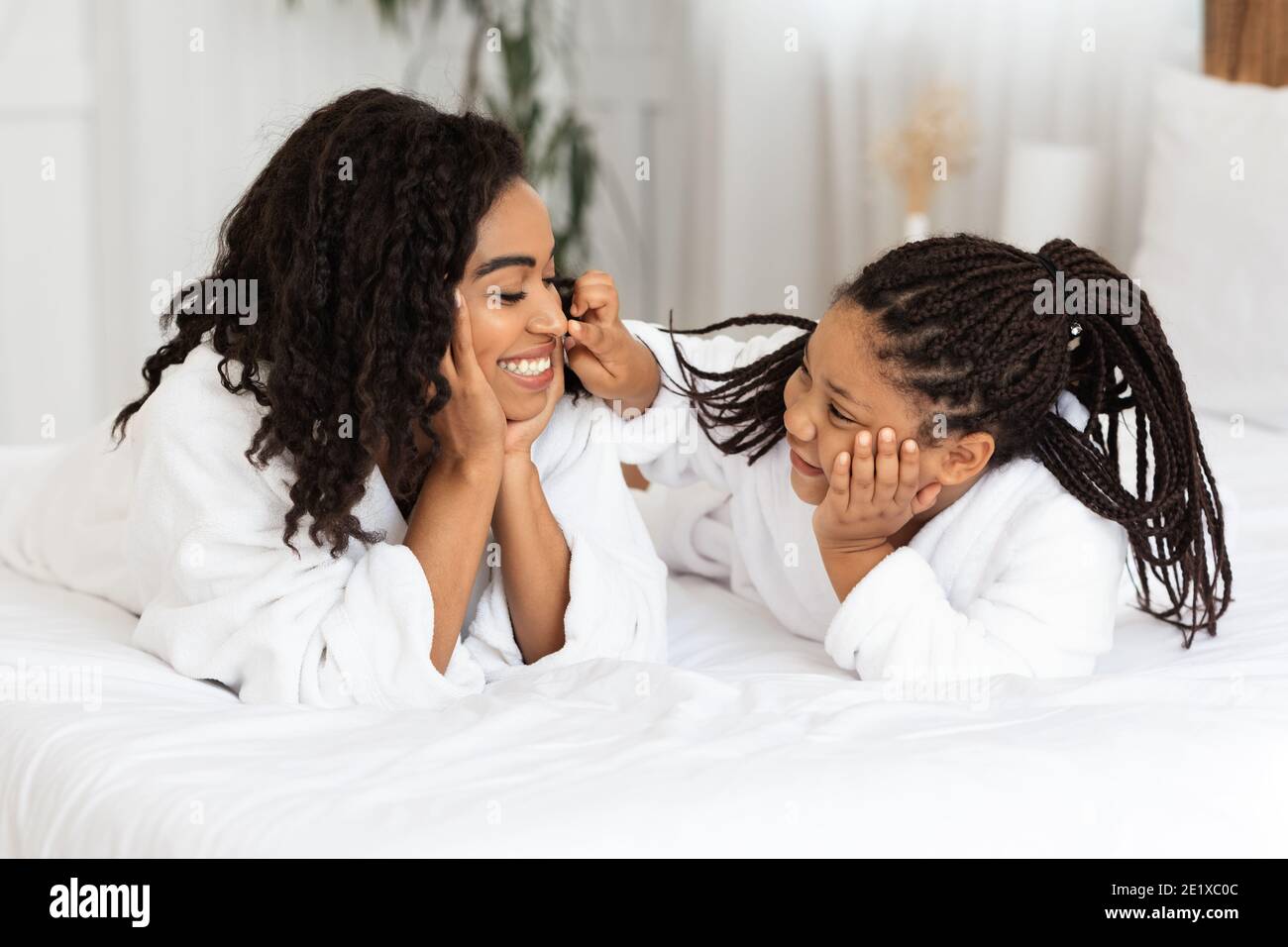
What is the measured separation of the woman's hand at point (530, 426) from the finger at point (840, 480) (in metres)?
0.29

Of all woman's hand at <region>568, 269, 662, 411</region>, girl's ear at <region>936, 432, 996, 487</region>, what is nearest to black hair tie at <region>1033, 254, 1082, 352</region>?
girl's ear at <region>936, 432, 996, 487</region>

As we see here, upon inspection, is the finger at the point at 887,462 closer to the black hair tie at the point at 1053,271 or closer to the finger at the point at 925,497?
the finger at the point at 925,497

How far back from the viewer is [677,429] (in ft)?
5.27

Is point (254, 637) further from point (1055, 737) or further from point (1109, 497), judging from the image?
point (1109, 497)

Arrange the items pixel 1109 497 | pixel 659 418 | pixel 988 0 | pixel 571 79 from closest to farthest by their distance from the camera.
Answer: pixel 1109 497, pixel 659 418, pixel 988 0, pixel 571 79

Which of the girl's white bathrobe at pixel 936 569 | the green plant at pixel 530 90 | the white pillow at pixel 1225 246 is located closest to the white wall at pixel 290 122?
the green plant at pixel 530 90

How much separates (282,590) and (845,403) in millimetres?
538

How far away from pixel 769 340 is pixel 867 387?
0.38m

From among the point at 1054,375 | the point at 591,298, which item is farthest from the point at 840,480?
the point at 591,298

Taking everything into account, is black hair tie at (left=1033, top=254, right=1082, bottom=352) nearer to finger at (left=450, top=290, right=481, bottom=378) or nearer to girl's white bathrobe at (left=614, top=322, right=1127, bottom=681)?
girl's white bathrobe at (left=614, top=322, right=1127, bottom=681)

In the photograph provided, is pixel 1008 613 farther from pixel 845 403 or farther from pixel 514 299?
pixel 514 299

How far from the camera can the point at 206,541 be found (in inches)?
49.3

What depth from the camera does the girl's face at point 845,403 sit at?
1.31 m
